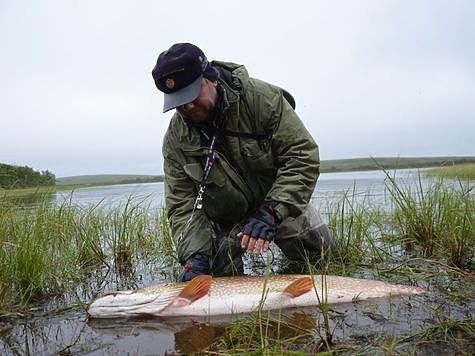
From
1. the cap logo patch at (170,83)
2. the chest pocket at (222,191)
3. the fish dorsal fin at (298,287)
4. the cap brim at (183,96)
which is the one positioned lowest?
the fish dorsal fin at (298,287)

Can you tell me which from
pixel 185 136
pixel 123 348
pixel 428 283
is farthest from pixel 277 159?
pixel 123 348

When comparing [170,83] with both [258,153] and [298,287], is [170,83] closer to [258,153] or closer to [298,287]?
[258,153]

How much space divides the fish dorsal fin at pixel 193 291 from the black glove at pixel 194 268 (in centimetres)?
45

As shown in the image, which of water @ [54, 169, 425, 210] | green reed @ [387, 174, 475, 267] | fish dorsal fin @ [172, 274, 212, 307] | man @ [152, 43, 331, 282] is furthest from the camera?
water @ [54, 169, 425, 210]

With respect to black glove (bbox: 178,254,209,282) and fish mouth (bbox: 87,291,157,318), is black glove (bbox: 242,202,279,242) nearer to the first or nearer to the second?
black glove (bbox: 178,254,209,282)

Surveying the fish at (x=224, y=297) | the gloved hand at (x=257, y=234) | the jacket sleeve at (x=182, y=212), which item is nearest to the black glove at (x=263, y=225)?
the gloved hand at (x=257, y=234)

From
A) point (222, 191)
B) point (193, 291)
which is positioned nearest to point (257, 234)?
point (193, 291)

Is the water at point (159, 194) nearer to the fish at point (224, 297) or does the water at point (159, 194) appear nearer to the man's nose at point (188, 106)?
the fish at point (224, 297)

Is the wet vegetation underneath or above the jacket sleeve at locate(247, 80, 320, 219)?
underneath

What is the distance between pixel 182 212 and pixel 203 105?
1002mm

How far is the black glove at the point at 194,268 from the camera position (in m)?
3.49

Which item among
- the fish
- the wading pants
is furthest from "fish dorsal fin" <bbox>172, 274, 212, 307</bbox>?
the wading pants

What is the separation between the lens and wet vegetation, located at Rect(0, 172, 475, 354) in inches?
87.2

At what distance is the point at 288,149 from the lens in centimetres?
376
